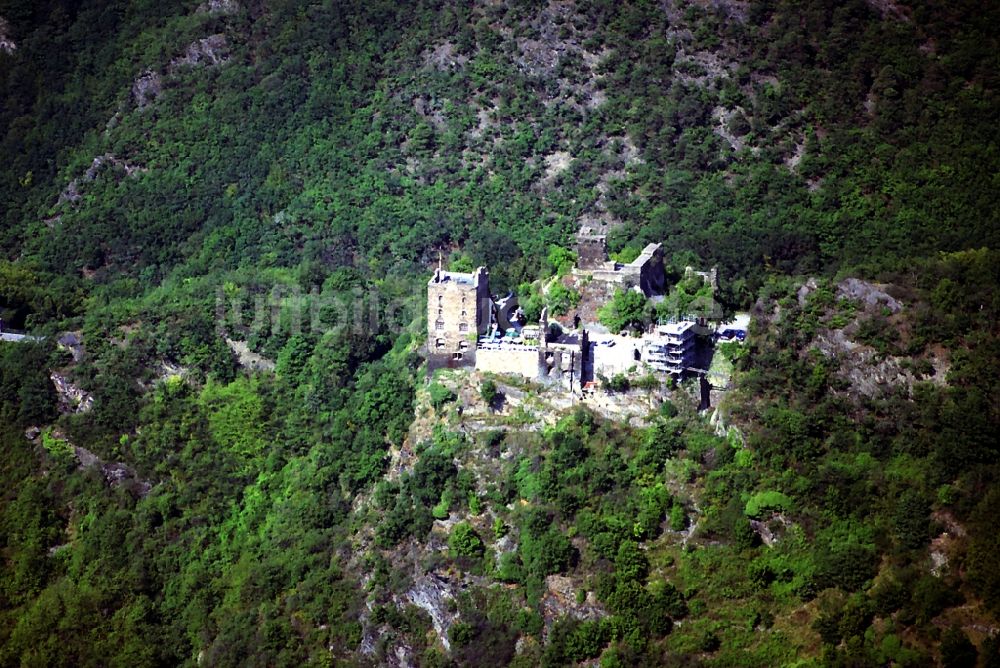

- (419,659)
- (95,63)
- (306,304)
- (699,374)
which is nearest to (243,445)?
(306,304)

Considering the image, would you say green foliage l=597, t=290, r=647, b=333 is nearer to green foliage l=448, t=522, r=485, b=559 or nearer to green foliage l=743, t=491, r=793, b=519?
green foliage l=743, t=491, r=793, b=519

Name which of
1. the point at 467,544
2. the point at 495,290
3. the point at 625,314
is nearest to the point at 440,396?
the point at 467,544

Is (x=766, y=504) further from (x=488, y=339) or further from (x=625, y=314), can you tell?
(x=488, y=339)

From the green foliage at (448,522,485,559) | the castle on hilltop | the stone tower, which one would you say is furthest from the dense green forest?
the stone tower

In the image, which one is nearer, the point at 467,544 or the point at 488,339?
the point at 467,544

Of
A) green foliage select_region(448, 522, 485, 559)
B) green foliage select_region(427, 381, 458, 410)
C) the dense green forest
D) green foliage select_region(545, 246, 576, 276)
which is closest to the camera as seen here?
the dense green forest

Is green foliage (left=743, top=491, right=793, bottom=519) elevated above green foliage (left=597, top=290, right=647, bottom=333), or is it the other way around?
green foliage (left=597, top=290, right=647, bottom=333)

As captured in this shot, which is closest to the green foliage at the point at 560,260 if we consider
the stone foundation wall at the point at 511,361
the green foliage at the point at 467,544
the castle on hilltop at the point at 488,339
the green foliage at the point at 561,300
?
the green foliage at the point at 561,300
